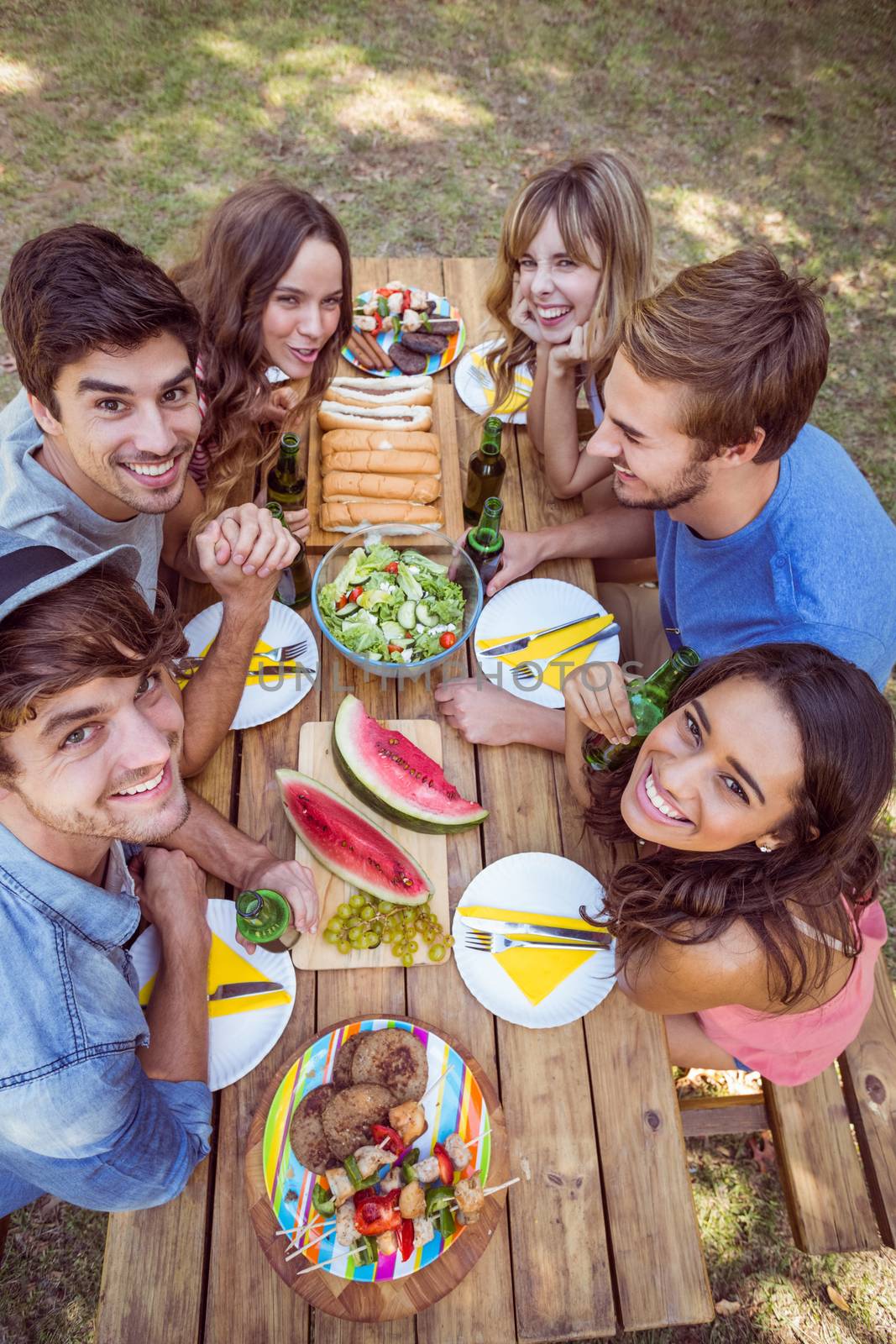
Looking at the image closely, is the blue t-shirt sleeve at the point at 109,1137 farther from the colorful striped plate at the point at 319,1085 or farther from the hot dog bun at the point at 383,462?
the hot dog bun at the point at 383,462

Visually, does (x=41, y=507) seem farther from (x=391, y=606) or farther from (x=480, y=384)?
(x=480, y=384)

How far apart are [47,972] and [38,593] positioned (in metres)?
0.81

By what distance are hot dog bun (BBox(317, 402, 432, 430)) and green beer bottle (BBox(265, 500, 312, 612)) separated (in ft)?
1.46

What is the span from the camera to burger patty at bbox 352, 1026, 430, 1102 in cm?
190

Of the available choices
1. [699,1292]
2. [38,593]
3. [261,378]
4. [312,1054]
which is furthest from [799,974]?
[261,378]

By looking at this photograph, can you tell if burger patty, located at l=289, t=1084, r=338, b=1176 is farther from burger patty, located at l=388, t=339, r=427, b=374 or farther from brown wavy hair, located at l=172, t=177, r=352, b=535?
burger patty, located at l=388, t=339, r=427, b=374

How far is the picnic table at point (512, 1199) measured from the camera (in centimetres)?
176

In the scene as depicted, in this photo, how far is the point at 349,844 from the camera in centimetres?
223

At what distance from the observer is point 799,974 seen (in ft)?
6.62

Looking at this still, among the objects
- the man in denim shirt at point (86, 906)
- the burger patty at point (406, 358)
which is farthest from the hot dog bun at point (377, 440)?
the man in denim shirt at point (86, 906)

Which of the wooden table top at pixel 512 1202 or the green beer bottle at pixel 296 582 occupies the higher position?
the green beer bottle at pixel 296 582

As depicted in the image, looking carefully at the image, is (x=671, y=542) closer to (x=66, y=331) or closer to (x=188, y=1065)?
(x=66, y=331)

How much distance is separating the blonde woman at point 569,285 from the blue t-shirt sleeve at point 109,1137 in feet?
7.71

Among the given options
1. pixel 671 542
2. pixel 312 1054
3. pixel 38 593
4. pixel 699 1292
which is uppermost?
pixel 38 593
